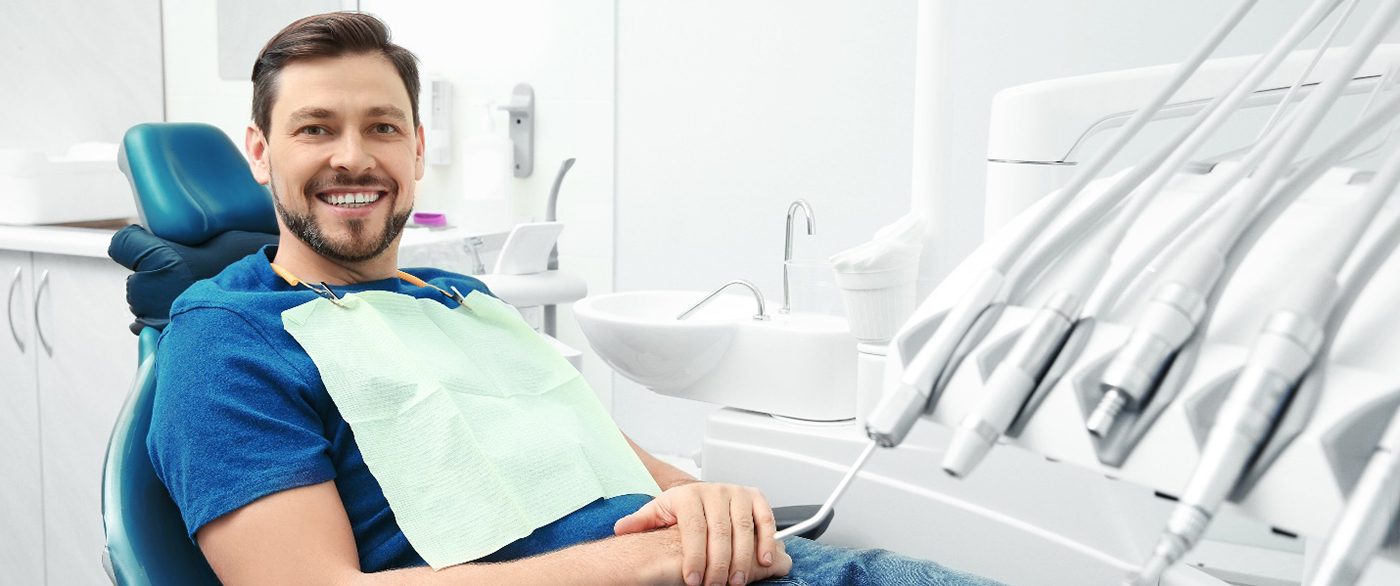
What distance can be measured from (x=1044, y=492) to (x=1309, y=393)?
2.98 ft

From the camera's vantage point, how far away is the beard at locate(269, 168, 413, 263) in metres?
1.25

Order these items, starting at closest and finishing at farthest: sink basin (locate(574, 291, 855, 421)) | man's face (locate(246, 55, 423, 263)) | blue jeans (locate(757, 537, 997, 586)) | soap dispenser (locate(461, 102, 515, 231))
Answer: blue jeans (locate(757, 537, 997, 586)) < man's face (locate(246, 55, 423, 263)) < sink basin (locate(574, 291, 855, 421)) < soap dispenser (locate(461, 102, 515, 231))

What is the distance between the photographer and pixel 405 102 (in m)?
1.34

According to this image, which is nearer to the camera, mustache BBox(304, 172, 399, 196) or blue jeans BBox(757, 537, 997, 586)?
blue jeans BBox(757, 537, 997, 586)

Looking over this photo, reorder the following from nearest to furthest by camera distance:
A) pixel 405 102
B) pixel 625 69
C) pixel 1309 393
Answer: pixel 1309 393 < pixel 405 102 < pixel 625 69

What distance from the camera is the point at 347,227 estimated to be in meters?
1.27

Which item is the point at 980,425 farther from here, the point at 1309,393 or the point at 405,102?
the point at 405,102

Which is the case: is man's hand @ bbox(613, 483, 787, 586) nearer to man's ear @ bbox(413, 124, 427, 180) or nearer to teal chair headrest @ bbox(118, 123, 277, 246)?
man's ear @ bbox(413, 124, 427, 180)

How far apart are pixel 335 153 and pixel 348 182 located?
1.5 inches

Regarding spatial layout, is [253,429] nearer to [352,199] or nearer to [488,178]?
[352,199]

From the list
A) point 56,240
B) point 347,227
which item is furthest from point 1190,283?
point 56,240

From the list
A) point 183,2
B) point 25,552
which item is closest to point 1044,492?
point 25,552

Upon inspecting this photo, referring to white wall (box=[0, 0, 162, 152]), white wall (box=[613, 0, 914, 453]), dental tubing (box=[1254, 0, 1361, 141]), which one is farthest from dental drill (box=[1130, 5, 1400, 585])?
white wall (box=[0, 0, 162, 152])

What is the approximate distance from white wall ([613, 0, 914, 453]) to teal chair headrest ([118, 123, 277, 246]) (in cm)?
119
